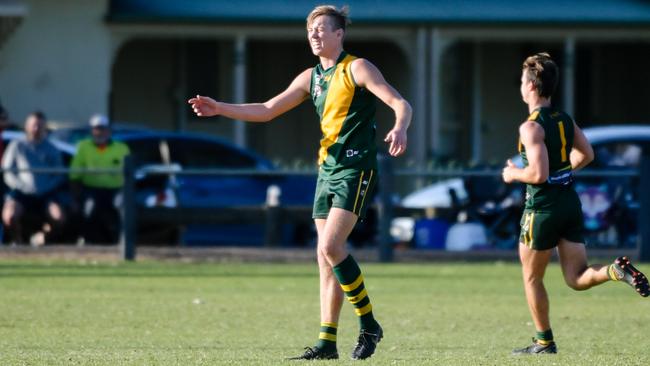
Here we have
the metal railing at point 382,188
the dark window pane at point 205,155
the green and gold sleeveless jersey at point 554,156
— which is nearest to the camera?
the green and gold sleeveless jersey at point 554,156

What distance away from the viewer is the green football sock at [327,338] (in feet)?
26.4

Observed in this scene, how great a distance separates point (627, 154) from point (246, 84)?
29.5 ft

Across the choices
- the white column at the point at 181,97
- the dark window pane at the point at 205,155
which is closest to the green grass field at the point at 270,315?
the dark window pane at the point at 205,155

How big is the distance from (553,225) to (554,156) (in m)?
0.41

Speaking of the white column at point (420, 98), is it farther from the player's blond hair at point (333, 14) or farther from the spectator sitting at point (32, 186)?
the player's blond hair at point (333, 14)

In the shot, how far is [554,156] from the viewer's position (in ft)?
27.2

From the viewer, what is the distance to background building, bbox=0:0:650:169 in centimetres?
2200

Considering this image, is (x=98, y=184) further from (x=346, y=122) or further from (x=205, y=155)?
(x=346, y=122)

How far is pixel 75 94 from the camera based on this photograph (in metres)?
22.0

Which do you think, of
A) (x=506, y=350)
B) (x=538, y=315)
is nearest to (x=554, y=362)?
(x=538, y=315)

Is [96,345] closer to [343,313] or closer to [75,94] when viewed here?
[343,313]

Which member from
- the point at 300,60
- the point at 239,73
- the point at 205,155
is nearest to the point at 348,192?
the point at 205,155

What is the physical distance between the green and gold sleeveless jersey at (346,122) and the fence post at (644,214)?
9.12m

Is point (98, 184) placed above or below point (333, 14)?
below
